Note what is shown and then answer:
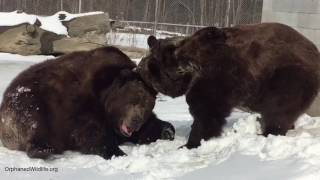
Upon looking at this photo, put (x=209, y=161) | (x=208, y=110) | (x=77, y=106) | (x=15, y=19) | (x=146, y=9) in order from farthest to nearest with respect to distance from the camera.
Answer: (x=146, y=9)
(x=15, y=19)
(x=77, y=106)
(x=208, y=110)
(x=209, y=161)

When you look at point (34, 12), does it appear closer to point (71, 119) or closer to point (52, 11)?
point (52, 11)

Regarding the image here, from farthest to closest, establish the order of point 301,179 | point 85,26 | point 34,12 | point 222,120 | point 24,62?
point 34,12 < point 85,26 < point 24,62 < point 222,120 < point 301,179

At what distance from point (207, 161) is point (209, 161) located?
0.02m

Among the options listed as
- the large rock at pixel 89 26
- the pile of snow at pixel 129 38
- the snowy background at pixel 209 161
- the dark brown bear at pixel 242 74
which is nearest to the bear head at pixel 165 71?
the dark brown bear at pixel 242 74

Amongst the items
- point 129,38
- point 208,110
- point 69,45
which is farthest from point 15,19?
point 208,110

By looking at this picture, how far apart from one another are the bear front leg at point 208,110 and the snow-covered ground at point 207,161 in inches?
5.3

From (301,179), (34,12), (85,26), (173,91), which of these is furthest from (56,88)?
(34,12)

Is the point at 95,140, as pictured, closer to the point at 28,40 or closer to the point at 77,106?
the point at 77,106

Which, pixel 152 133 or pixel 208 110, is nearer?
pixel 208 110

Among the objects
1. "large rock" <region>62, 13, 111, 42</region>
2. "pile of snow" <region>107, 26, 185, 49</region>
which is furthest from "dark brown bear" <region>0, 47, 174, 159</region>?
"pile of snow" <region>107, 26, 185, 49</region>

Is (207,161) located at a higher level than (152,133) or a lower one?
higher

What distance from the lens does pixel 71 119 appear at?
19.0 feet

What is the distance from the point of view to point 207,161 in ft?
16.0

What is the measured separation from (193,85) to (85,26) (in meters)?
12.6
